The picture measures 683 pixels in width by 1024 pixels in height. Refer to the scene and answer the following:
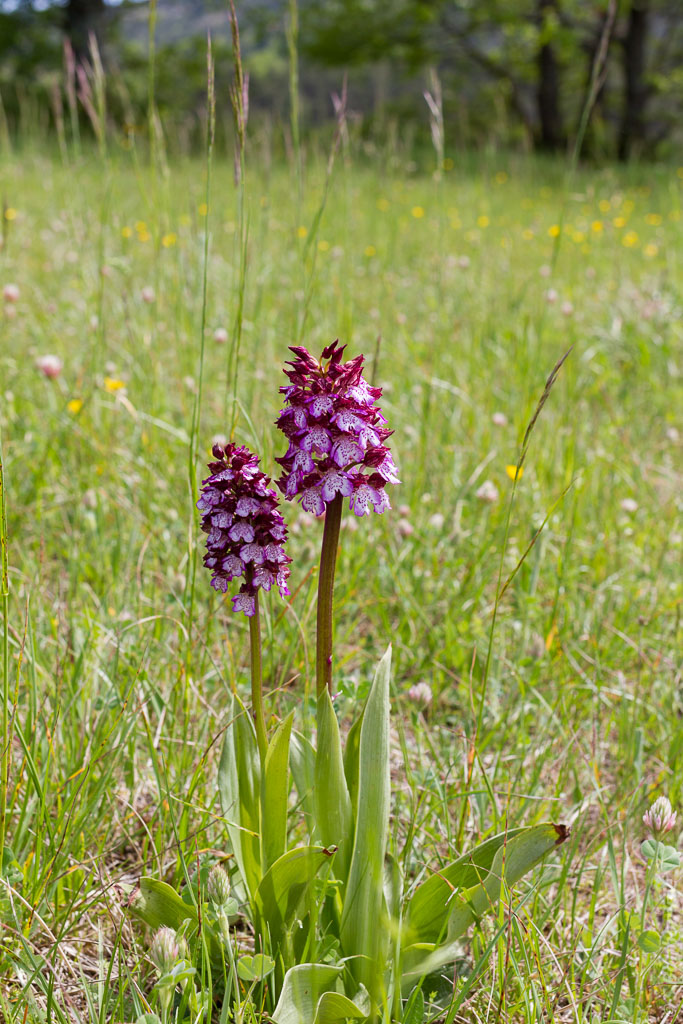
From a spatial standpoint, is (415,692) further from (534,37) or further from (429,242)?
(534,37)

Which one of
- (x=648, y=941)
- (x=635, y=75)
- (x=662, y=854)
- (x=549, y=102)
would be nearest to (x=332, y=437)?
(x=662, y=854)

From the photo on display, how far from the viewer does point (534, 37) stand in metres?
16.3

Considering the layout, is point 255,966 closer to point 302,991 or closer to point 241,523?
point 302,991

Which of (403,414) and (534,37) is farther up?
(534,37)

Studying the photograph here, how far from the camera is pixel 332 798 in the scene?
44.9 inches

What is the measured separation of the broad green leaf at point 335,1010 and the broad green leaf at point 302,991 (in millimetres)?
17

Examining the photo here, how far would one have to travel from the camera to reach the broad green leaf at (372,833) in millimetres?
1078

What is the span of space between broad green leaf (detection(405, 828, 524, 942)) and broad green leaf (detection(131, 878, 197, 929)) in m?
0.31

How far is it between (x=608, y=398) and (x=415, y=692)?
228 cm

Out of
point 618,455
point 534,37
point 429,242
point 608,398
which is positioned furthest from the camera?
point 534,37

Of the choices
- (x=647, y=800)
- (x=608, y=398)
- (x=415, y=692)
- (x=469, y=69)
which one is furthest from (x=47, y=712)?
(x=469, y=69)

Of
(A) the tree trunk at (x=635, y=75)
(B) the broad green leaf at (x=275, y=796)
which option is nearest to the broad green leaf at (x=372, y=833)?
(B) the broad green leaf at (x=275, y=796)

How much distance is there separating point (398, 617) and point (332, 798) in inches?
43.4

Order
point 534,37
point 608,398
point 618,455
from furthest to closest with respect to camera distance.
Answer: point 534,37 < point 608,398 < point 618,455
